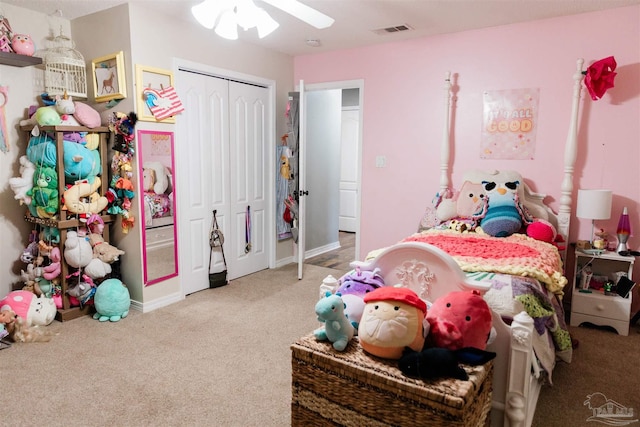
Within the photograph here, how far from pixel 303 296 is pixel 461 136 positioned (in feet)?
6.63

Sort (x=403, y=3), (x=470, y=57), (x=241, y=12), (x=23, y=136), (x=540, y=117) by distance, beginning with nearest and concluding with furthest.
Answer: (x=241, y=12) → (x=403, y=3) → (x=23, y=136) → (x=540, y=117) → (x=470, y=57)

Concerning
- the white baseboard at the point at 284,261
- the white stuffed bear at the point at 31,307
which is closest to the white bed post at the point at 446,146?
the white baseboard at the point at 284,261

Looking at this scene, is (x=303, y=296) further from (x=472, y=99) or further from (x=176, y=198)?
(x=472, y=99)

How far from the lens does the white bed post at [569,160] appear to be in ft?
10.5

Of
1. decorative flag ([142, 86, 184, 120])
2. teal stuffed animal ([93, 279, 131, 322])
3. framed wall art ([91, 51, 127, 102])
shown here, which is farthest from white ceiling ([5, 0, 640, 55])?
teal stuffed animal ([93, 279, 131, 322])

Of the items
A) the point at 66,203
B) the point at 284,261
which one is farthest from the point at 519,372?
the point at 284,261

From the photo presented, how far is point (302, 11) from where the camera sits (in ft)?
7.30

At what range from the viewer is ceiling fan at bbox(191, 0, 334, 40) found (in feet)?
6.98

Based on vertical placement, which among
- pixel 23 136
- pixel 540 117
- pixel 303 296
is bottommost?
pixel 303 296

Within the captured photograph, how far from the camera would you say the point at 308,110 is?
498 centimetres

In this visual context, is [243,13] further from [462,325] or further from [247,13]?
[462,325]

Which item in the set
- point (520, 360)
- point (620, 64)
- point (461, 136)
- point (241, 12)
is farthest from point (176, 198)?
point (620, 64)

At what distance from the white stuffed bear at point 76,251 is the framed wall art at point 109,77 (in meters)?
1.07

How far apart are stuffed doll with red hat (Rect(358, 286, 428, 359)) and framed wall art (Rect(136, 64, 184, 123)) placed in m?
2.46
